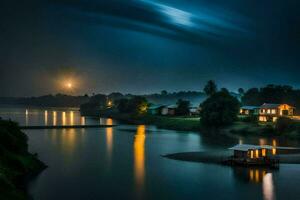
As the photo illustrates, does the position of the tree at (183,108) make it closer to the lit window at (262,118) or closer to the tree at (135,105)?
the tree at (135,105)

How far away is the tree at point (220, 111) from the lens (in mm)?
105938

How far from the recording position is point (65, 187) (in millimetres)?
41219

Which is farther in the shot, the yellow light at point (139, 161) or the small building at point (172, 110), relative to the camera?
the small building at point (172, 110)

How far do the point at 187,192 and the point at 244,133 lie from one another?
60735 millimetres

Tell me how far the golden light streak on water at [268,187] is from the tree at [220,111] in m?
59.3

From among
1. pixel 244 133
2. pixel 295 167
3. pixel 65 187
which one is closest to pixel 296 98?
pixel 244 133

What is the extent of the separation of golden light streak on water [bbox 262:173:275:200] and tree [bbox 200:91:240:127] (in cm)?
5926

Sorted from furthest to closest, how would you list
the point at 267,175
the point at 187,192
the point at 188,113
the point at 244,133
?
1. the point at 188,113
2. the point at 244,133
3. the point at 267,175
4. the point at 187,192

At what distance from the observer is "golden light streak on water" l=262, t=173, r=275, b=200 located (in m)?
38.0

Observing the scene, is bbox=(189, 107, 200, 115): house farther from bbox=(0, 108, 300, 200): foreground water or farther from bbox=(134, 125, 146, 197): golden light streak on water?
bbox=(0, 108, 300, 200): foreground water

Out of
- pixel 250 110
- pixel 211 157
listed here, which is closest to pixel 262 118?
pixel 250 110

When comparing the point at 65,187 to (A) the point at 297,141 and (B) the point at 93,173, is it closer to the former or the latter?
(B) the point at 93,173

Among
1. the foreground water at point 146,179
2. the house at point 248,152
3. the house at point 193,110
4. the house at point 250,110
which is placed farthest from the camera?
the house at point 193,110

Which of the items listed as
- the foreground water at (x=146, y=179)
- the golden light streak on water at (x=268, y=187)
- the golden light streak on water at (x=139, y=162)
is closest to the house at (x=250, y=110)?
the golden light streak on water at (x=139, y=162)
